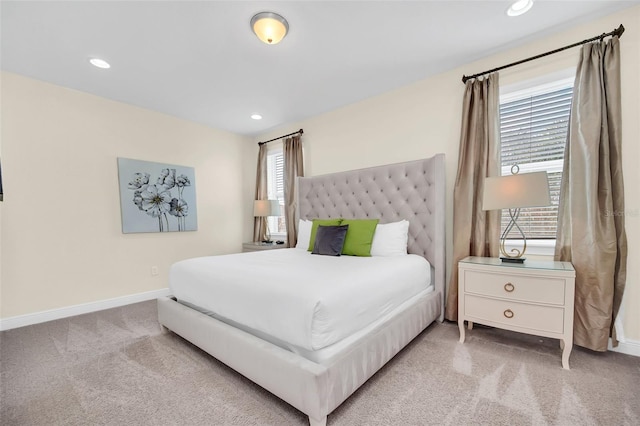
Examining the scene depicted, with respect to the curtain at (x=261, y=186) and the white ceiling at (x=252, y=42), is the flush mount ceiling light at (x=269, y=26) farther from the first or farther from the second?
the curtain at (x=261, y=186)

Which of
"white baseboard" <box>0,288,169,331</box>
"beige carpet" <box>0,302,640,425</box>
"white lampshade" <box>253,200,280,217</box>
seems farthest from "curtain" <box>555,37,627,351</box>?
"white baseboard" <box>0,288,169,331</box>

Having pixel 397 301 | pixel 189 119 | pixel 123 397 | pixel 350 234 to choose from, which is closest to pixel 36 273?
pixel 123 397

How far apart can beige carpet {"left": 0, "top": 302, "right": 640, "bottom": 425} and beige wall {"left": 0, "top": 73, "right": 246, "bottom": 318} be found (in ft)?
2.43

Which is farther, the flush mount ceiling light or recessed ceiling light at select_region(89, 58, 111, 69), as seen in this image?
recessed ceiling light at select_region(89, 58, 111, 69)

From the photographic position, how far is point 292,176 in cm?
414

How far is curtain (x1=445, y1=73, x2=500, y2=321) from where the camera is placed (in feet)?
8.05

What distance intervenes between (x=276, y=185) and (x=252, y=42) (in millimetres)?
2648

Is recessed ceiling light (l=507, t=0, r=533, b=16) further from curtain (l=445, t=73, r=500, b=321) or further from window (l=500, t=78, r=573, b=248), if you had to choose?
window (l=500, t=78, r=573, b=248)

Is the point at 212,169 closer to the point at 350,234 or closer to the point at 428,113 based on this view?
the point at 350,234

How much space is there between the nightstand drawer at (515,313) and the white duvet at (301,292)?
438 mm

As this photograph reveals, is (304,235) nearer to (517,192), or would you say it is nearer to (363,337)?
(363,337)

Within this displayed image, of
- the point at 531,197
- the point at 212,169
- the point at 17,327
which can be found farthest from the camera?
the point at 212,169

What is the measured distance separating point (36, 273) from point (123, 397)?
2.19 m

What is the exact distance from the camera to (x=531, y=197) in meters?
1.99
